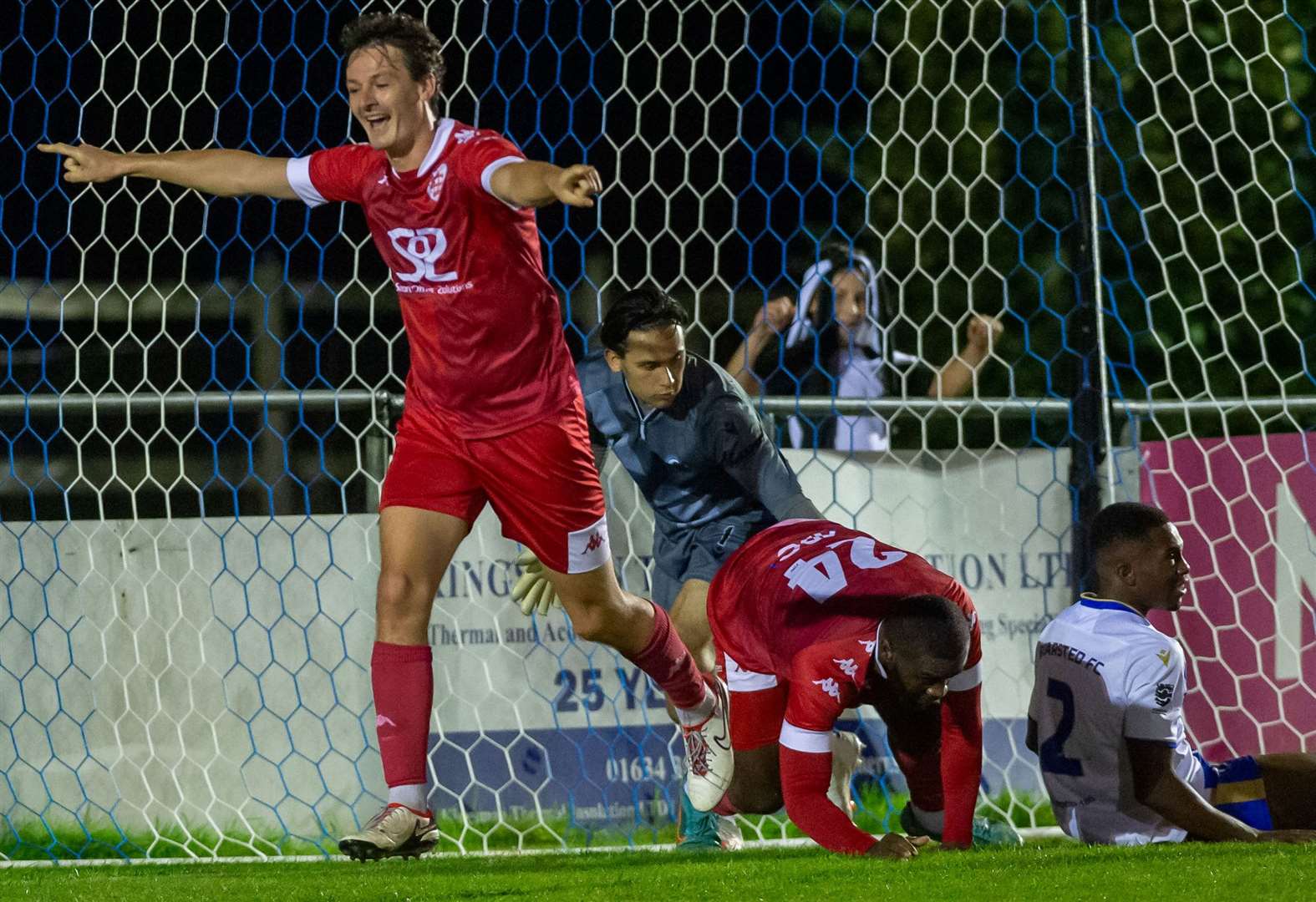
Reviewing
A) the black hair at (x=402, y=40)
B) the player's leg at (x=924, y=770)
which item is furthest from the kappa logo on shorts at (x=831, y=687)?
the black hair at (x=402, y=40)

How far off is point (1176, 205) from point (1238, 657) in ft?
5.47

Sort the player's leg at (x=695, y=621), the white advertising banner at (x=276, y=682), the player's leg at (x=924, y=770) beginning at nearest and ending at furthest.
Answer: the player's leg at (x=924, y=770) → the player's leg at (x=695, y=621) → the white advertising banner at (x=276, y=682)

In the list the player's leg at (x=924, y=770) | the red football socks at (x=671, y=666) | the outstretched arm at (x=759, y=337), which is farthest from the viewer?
the outstretched arm at (x=759, y=337)

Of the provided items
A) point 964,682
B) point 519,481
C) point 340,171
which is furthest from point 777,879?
point 340,171

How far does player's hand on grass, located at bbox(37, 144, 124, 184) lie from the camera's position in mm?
3668

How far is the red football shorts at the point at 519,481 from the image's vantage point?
362cm

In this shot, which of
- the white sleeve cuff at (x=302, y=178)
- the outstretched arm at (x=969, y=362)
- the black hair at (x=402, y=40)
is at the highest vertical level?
the black hair at (x=402, y=40)

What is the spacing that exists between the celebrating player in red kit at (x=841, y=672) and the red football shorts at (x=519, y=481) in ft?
1.31

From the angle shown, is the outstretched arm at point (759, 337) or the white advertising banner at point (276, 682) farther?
the outstretched arm at point (759, 337)

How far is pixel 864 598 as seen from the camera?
345 centimetres

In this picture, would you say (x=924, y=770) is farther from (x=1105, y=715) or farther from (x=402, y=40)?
(x=402, y=40)

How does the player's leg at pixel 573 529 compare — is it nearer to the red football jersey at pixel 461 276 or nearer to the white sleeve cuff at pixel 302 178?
the red football jersey at pixel 461 276

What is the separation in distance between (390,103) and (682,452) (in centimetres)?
Result: 116

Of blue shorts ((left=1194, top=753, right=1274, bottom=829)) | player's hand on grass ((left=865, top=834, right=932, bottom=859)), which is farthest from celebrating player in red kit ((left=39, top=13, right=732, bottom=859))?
blue shorts ((left=1194, top=753, right=1274, bottom=829))
